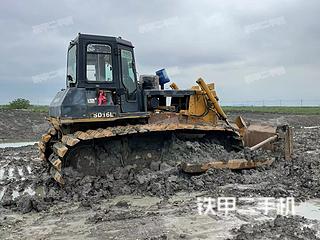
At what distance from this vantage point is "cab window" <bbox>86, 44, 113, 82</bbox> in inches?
364

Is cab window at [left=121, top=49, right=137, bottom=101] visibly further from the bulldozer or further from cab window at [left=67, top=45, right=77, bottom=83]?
cab window at [left=67, top=45, right=77, bottom=83]

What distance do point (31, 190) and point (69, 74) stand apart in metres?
2.77

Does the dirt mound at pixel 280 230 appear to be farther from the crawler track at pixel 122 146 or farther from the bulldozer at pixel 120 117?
the crawler track at pixel 122 146

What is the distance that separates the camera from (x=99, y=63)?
9359 mm

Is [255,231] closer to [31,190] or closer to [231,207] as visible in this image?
[231,207]

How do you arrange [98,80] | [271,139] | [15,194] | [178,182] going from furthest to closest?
[271,139] → [98,80] → [15,194] → [178,182]

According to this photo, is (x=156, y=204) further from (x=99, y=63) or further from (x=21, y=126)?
(x=21, y=126)

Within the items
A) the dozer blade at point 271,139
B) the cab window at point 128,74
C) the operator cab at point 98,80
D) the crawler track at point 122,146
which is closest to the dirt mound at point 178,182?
the crawler track at point 122,146

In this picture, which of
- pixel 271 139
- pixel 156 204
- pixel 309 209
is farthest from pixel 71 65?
pixel 309 209

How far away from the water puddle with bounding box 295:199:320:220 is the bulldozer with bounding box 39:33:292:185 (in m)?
2.41

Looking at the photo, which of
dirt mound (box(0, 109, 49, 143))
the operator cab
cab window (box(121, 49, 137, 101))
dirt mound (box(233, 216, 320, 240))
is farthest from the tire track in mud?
dirt mound (box(0, 109, 49, 143))

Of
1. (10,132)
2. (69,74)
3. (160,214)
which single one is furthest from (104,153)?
(10,132)

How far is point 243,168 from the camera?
983cm

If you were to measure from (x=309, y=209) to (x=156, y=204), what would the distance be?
262 cm
